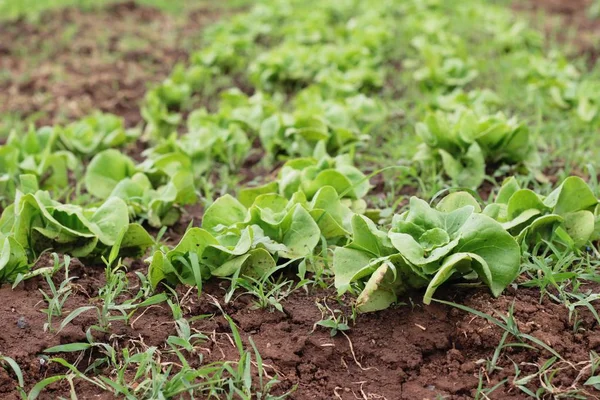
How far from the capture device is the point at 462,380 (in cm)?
240

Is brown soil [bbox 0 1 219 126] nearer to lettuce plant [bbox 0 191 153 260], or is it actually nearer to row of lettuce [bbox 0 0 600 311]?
row of lettuce [bbox 0 0 600 311]

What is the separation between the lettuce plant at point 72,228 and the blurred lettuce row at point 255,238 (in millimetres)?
279

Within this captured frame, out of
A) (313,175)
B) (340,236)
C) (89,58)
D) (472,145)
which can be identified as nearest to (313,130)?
(313,175)

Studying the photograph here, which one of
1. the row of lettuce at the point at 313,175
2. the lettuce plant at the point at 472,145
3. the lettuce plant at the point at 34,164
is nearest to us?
the row of lettuce at the point at 313,175

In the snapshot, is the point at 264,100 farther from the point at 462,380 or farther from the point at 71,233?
the point at 462,380

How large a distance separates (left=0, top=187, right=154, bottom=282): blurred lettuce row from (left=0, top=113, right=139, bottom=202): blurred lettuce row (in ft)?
2.09

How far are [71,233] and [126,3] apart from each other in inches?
232

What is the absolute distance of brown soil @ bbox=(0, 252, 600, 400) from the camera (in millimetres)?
2393

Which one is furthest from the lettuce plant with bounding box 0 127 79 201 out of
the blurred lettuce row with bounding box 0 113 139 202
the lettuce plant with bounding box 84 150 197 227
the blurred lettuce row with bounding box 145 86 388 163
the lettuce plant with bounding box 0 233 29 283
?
the lettuce plant with bounding box 0 233 29 283

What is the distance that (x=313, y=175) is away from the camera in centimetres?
345

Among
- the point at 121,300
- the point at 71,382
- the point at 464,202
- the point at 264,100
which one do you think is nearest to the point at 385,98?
the point at 264,100

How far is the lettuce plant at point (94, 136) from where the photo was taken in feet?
14.6

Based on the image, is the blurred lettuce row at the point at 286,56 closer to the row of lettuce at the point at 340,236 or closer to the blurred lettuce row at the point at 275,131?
the blurred lettuce row at the point at 275,131

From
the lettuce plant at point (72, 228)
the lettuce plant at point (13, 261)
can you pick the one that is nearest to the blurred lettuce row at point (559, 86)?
the lettuce plant at point (72, 228)
